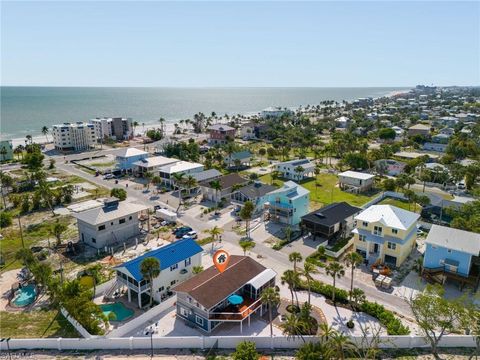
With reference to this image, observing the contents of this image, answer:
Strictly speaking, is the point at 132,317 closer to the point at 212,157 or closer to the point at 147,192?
the point at 147,192

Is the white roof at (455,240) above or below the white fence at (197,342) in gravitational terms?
above

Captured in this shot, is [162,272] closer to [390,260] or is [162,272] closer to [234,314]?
[234,314]

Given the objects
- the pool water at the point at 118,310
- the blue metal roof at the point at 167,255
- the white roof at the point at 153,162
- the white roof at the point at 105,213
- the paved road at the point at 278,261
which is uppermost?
the white roof at the point at 153,162

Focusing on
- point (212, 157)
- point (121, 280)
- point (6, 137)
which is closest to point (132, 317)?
point (121, 280)

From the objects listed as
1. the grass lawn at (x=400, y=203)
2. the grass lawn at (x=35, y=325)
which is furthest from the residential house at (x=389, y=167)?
the grass lawn at (x=35, y=325)

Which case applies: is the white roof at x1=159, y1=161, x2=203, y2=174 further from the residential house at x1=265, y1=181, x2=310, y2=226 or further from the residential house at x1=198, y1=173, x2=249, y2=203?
the residential house at x1=265, y1=181, x2=310, y2=226

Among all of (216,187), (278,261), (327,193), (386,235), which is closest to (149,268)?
(278,261)

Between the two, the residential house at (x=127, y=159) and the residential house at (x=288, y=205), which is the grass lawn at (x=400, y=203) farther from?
the residential house at (x=127, y=159)
